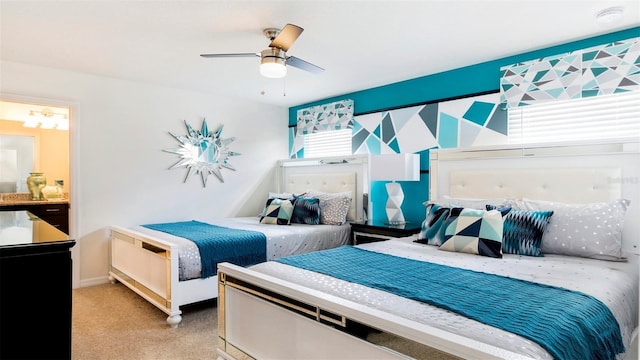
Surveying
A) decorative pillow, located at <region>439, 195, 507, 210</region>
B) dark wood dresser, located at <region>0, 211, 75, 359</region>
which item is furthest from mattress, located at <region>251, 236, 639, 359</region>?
dark wood dresser, located at <region>0, 211, 75, 359</region>

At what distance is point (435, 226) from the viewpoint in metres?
2.83

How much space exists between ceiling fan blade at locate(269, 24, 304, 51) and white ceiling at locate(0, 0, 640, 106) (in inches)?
7.0

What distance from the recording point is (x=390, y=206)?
13.0ft

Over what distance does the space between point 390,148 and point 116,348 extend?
3.28 m

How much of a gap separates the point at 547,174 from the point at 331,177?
7.98 ft

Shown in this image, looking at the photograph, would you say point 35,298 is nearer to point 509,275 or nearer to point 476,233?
point 509,275

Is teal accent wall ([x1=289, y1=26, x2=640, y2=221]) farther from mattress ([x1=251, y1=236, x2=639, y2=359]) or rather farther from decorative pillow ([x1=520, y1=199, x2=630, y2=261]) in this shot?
mattress ([x1=251, y1=236, x2=639, y2=359])

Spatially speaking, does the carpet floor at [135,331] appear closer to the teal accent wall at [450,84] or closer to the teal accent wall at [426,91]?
the teal accent wall at [426,91]

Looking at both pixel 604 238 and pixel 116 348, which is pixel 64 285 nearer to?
pixel 116 348

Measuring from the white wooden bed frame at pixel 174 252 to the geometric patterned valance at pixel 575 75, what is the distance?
1731 millimetres

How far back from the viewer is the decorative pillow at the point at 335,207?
13.7ft

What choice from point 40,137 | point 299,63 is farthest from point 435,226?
point 40,137

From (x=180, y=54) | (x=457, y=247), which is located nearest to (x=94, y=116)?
(x=180, y=54)

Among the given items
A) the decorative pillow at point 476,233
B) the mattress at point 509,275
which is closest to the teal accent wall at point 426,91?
the decorative pillow at point 476,233
